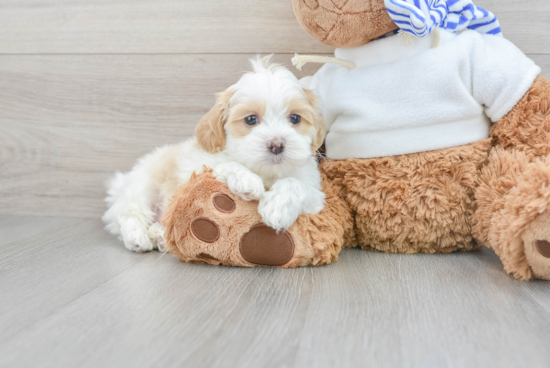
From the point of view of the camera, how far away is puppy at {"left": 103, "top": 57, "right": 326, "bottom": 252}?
3.92 feet

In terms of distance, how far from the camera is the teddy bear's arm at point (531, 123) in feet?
4.00

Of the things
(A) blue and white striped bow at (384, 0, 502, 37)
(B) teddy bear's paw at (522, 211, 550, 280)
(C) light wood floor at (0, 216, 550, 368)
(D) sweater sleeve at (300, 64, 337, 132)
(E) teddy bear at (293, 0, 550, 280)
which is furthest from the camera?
(D) sweater sleeve at (300, 64, 337, 132)

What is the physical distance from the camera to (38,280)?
1.16 meters

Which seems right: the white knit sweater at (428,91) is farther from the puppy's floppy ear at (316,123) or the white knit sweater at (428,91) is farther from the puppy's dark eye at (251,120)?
the puppy's dark eye at (251,120)

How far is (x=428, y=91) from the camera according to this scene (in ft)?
4.21

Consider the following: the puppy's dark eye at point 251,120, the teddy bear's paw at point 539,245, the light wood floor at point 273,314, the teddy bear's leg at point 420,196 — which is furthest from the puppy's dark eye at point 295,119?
the teddy bear's paw at point 539,245

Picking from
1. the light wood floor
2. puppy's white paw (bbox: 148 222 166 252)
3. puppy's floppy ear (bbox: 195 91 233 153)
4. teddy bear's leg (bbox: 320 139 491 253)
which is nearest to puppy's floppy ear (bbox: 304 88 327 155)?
teddy bear's leg (bbox: 320 139 491 253)

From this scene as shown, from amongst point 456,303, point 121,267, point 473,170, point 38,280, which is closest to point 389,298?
point 456,303

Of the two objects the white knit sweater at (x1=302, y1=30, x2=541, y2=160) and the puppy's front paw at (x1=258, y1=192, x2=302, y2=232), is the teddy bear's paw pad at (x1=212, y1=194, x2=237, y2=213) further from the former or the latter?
the white knit sweater at (x1=302, y1=30, x2=541, y2=160)

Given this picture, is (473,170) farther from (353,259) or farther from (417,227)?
(353,259)

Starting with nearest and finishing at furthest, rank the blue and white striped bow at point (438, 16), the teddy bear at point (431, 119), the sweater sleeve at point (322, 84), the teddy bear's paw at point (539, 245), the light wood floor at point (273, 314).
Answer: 1. the light wood floor at point (273, 314)
2. the teddy bear's paw at point (539, 245)
3. the blue and white striped bow at point (438, 16)
4. the teddy bear at point (431, 119)
5. the sweater sleeve at point (322, 84)

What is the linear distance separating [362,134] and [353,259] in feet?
1.23

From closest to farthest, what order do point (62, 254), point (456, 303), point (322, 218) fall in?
point (456, 303), point (322, 218), point (62, 254)

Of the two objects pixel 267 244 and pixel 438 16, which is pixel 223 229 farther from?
pixel 438 16
